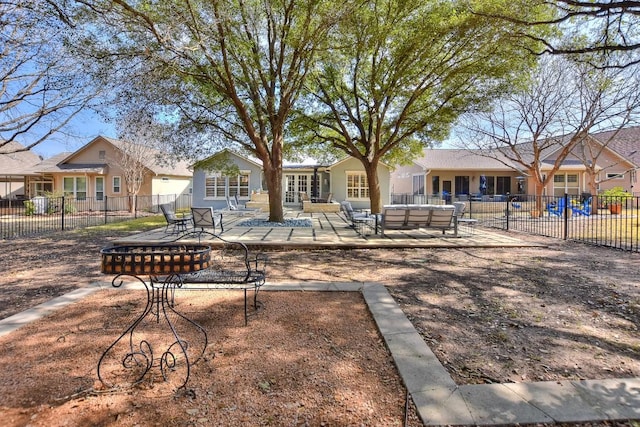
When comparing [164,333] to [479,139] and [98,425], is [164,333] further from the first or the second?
[479,139]

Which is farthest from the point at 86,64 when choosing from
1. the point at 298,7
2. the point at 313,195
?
the point at 313,195

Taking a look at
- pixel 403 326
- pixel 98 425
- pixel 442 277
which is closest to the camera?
pixel 98 425

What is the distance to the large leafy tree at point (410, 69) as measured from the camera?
38.9ft

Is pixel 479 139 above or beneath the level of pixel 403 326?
above

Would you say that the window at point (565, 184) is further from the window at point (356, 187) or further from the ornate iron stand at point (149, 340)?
the ornate iron stand at point (149, 340)

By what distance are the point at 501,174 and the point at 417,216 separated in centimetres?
2359

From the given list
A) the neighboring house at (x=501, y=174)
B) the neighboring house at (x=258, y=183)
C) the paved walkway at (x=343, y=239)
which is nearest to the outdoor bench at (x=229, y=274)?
the paved walkway at (x=343, y=239)

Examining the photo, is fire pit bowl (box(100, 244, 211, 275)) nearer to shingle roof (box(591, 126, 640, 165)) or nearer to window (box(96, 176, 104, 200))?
window (box(96, 176, 104, 200))

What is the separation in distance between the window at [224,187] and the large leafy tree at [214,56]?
913 cm

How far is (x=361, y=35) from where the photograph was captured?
12727 millimetres

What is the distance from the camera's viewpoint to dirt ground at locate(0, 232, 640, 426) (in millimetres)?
2562

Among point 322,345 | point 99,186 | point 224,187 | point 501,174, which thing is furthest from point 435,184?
point 322,345

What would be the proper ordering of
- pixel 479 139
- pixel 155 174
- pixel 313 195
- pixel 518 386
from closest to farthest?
pixel 518 386 → pixel 479 139 → pixel 313 195 → pixel 155 174

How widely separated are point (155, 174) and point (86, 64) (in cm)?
1781
